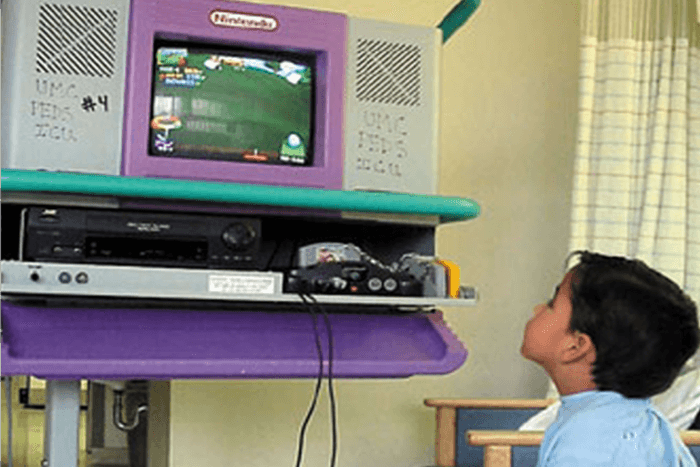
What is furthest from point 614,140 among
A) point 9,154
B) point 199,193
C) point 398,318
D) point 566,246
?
point 9,154

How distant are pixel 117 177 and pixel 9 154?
7.7 inches

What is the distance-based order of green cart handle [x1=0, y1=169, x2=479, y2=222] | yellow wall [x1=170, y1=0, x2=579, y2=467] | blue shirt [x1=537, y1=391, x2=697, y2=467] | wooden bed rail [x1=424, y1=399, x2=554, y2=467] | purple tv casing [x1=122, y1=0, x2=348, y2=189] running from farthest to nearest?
yellow wall [x1=170, y1=0, x2=579, y2=467] < wooden bed rail [x1=424, y1=399, x2=554, y2=467] < purple tv casing [x1=122, y1=0, x2=348, y2=189] < green cart handle [x1=0, y1=169, x2=479, y2=222] < blue shirt [x1=537, y1=391, x2=697, y2=467]

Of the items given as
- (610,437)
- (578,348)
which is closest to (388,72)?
(578,348)

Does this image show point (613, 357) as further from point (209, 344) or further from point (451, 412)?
point (451, 412)

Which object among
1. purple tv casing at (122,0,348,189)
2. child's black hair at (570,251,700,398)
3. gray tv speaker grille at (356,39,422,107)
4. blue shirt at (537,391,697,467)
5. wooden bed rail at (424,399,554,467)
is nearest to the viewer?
blue shirt at (537,391,697,467)

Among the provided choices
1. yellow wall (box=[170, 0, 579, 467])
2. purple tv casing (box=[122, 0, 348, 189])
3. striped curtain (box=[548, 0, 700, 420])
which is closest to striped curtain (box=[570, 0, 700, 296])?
striped curtain (box=[548, 0, 700, 420])

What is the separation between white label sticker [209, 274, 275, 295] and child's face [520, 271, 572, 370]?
0.43 meters

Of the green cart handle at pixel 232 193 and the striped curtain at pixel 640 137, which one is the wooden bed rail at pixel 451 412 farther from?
the green cart handle at pixel 232 193

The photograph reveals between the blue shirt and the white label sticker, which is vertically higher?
the white label sticker

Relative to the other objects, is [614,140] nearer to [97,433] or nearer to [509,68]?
[509,68]

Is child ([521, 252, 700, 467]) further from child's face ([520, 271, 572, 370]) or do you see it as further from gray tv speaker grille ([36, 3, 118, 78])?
gray tv speaker grille ([36, 3, 118, 78])

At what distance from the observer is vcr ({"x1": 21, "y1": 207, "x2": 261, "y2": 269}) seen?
1784mm

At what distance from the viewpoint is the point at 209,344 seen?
1773 mm

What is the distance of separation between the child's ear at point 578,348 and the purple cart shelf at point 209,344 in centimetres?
26
